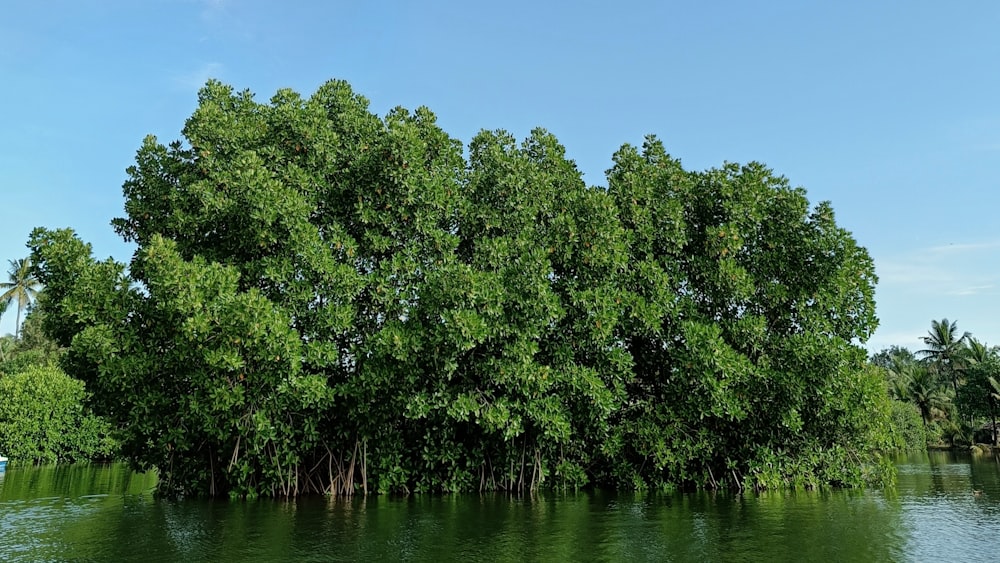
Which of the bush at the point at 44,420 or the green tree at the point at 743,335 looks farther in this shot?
the bush at the point at 44,420

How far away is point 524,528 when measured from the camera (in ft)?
55.1

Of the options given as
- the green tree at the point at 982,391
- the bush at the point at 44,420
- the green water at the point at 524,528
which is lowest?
the green water at the point at 524,528

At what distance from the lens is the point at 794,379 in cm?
2475

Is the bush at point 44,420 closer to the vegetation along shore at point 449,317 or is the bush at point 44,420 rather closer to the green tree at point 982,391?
the vegetation along shore at point 449,317

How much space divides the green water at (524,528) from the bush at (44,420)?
117 feet

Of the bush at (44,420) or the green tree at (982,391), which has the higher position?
the green tree at (982,391)

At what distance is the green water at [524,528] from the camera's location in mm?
13617

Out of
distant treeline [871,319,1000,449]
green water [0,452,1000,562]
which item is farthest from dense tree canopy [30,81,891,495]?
distant treeline [871,319,1000,449]

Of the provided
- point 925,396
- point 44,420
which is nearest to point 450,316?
point 44,420

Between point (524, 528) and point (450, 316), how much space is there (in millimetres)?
6946

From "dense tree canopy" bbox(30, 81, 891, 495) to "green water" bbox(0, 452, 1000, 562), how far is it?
2140 millimetres

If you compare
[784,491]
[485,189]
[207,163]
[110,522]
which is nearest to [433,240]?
[485,189]

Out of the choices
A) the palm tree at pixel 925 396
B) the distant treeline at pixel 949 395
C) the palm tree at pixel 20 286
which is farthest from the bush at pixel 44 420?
the palm tree at pixel 925 396

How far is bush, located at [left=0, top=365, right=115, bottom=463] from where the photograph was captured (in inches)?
2169
